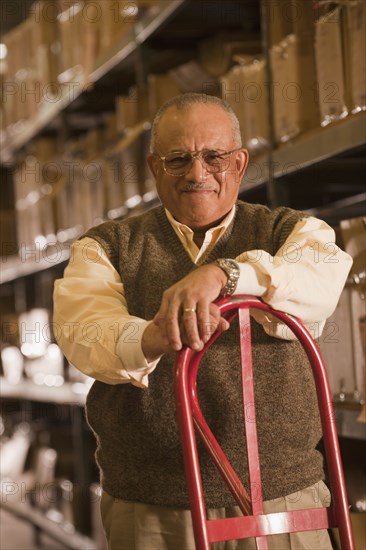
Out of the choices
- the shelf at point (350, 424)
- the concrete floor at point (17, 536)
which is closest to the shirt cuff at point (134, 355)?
the shelf at point (350, 424)

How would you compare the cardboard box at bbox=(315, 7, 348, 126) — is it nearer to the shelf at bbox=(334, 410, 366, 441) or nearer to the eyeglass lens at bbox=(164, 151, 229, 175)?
the eyeglass lens at bbox=(164, 151, 229, 175)

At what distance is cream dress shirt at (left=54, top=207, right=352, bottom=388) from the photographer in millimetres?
1324

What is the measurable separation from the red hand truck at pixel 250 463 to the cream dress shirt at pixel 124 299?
0.06 metres

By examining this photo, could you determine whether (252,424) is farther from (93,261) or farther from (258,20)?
(258,20)

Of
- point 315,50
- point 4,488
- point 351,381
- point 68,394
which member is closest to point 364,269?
point 351,381

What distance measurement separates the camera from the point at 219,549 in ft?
4.88

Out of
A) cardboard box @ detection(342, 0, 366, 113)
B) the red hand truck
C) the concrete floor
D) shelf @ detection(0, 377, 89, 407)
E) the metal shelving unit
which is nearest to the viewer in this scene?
the red hand truck

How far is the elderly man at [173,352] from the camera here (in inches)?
56.6

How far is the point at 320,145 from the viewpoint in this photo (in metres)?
2.03

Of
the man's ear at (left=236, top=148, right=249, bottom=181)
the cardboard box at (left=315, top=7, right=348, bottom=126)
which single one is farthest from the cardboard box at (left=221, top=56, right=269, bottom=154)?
the man's ear at (left=236, top=148, right=249, bottom=181)

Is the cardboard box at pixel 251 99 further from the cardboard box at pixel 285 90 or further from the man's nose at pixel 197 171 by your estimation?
the man's nose at pixel 197 171

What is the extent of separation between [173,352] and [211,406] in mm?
152

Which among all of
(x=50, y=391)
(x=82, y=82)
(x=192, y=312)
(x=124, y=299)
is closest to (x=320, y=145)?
(x=124, y=299)

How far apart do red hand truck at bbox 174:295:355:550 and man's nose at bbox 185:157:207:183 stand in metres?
0.32
